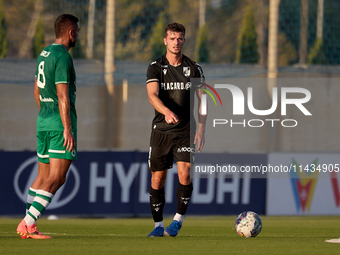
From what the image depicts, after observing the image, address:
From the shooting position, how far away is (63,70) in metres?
5.36

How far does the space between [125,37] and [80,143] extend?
309cm

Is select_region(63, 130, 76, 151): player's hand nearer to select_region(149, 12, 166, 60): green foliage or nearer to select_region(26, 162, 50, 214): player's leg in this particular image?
select_region(26, 162, 50, 214): player's leg

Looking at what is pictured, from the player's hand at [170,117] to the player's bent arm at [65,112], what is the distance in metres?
0.90

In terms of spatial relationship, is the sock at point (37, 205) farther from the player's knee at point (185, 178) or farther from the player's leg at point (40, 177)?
the player's knee at point (185, 178)

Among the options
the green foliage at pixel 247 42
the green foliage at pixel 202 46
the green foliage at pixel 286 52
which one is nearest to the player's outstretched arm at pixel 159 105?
the green foliage at pixel 202 46

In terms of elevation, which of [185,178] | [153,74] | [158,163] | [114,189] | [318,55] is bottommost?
[114,189]

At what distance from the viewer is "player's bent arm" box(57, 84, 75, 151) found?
5.33 meters

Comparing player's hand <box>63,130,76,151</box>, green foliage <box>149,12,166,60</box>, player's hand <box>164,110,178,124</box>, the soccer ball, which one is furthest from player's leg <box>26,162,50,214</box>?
green foliage <box>149,12,166,60</box>

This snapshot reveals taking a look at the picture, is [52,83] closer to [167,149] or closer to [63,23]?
[63,23]

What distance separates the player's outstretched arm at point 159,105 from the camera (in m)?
5.68

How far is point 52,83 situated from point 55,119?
0.32 metres

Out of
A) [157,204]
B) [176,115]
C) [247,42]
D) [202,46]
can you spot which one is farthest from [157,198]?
[247,42]

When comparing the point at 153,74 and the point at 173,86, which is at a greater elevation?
the point at 153,74

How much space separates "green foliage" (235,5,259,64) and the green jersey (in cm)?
1197
